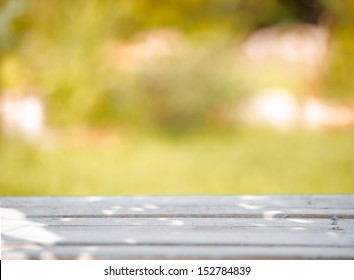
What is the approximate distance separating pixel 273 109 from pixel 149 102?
1172 millimetres

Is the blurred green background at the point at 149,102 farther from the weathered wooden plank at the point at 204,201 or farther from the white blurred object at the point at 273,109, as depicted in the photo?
the weathered wooden plank at the point at 204,201

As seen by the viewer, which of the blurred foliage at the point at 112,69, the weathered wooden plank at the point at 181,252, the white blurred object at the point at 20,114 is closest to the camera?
the weathered wooden plank at the point at 181,252

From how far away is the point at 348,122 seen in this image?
4109mm

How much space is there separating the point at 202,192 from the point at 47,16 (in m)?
2.01

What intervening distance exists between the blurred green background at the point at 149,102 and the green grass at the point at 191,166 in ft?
0.04

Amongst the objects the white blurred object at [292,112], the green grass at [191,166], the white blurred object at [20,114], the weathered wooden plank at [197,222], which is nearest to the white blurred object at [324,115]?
the white blurred object at [292,112]

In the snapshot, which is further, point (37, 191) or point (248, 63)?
point (248, 63)

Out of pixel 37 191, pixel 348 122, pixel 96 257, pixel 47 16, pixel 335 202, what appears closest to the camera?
pixel 96 257

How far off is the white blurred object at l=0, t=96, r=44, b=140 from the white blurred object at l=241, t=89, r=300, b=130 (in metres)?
1.81

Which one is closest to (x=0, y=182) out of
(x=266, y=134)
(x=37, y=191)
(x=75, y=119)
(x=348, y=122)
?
(x=37, y=191)

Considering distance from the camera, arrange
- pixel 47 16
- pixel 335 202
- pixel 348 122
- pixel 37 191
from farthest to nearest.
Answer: pixel 348 122 → pixel 47 16 → pixel 37 191 → pixel 335 202

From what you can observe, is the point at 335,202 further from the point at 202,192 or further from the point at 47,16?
the point at 47,16

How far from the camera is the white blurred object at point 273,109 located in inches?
162

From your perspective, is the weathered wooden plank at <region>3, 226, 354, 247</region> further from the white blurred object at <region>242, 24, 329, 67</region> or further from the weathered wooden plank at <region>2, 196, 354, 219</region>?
the white blurred object at <region>242, 24, 329, 67</region>
